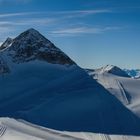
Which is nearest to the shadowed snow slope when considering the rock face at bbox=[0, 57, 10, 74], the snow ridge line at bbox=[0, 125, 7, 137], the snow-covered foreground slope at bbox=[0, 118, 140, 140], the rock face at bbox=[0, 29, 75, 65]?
the rock face at bbox=[0, 29, 75, 65]

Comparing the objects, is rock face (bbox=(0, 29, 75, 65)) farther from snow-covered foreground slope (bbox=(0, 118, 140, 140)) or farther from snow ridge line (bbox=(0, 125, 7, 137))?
snow ridge line (bbox=(0, 125, 7, 137))

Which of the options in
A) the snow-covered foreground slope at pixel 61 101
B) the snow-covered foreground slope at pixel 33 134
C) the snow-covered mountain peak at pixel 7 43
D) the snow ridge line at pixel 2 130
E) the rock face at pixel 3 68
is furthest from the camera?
the snow-covered mountain peak at pixel 7 43

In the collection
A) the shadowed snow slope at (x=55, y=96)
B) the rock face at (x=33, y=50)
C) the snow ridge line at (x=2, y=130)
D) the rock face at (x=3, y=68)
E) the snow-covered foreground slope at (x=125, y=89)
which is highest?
the rock face at (x=33, y=50)

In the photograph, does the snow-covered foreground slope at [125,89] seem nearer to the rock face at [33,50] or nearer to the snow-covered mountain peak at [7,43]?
the rock face at [33,50]

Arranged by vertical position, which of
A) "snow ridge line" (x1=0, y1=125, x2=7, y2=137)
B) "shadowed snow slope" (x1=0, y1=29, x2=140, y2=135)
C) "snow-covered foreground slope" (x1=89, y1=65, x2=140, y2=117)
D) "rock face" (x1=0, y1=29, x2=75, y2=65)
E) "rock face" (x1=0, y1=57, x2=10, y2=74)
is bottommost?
"snow-covered foreground slope" (x1=89, y1=65, x2=140, y2=117)

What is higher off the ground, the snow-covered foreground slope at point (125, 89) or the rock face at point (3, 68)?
the rock face at point (3, 68)

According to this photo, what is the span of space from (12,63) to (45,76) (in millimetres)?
5894

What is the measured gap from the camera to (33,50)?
91.9m

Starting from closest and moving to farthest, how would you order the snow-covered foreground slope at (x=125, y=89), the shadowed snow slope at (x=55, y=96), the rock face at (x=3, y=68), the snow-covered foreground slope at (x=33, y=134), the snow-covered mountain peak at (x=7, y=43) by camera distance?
the snow-covered foreground slope at (x=33, y=134)
the shadowed snow slope at (x=55, y=96)
the snow-covered foreground slope at (x=125, y=89)
the rock face at (x=3, y=68)
the snow-covered mountain peak at (x=7, y=43)

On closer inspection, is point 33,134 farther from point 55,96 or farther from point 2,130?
point 55,96

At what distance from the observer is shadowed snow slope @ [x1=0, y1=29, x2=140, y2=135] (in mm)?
69688

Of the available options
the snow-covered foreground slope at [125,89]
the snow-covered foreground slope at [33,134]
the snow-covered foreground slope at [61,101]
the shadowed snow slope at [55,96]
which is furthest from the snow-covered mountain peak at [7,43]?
the snow-covered foreground slope at [33,134]

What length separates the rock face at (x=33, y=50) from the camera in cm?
9050

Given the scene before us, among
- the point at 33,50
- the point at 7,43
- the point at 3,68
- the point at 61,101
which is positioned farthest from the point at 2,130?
the point at 7,43
